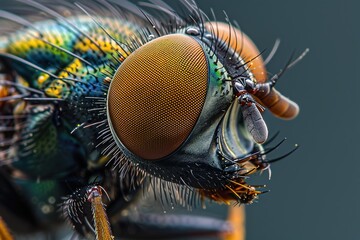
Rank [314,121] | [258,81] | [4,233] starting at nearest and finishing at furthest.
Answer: [258,81] → [4,233] → [314,121]

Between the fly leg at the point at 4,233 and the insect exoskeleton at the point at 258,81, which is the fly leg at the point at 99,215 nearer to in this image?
the fly leg at the point at 4,233

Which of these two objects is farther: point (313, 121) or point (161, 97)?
point (313, 121)

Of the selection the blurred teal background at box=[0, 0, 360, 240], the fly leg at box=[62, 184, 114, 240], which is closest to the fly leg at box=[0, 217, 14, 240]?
the fly leg at box=[62, 184, 114, 240]

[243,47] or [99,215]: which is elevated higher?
[243,47]

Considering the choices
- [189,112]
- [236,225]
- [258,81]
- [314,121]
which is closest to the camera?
[189,112]

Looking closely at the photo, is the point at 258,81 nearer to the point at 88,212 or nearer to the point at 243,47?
the point at 243,47

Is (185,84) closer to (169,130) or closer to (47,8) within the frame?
(169,130)

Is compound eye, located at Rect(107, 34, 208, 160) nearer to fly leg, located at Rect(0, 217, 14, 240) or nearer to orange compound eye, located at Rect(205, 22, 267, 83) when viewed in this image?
orange compound eye, located at Rect(205, 22, 267, 83)

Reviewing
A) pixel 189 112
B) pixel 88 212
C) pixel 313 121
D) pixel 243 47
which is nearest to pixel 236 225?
pixel 243 47
